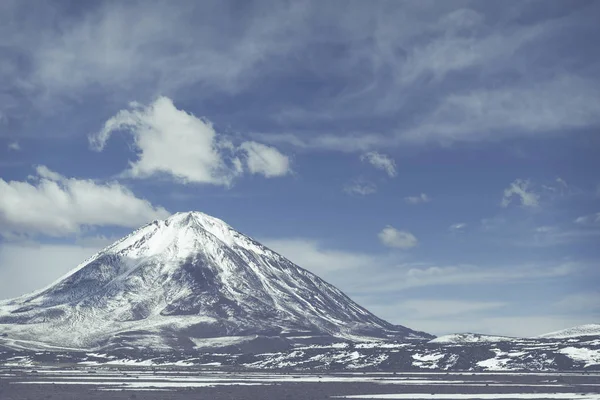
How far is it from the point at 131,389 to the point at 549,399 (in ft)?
234

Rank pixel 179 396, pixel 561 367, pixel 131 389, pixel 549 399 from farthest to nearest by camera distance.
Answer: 1. pixel 561 367
2. pixel 131 389
3. pixel 179 396
4. pixel 549 399

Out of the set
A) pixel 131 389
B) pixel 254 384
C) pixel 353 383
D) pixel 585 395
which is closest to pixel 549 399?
pixel 585 395

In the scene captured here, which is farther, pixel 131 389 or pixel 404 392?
pixel 131 389

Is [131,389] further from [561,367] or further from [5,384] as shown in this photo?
[561,367]

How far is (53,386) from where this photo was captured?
139250 millimetres

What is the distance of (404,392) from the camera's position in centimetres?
12019

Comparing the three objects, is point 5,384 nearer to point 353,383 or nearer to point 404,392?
point 353,383

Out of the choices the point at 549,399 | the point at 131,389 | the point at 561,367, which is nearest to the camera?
the point at 549,399

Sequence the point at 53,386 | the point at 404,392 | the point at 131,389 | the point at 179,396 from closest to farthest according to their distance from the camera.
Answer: the point at 179,396, the point at 404,392, the point at 131,389, the point at 53,386

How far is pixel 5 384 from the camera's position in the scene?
479 feet

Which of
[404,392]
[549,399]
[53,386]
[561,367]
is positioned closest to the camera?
[549,399]

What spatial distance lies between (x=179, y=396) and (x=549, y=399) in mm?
55050

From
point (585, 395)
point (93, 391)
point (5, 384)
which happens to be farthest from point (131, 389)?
point (585, 395)

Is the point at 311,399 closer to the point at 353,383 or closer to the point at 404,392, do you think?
the point at 404,392
